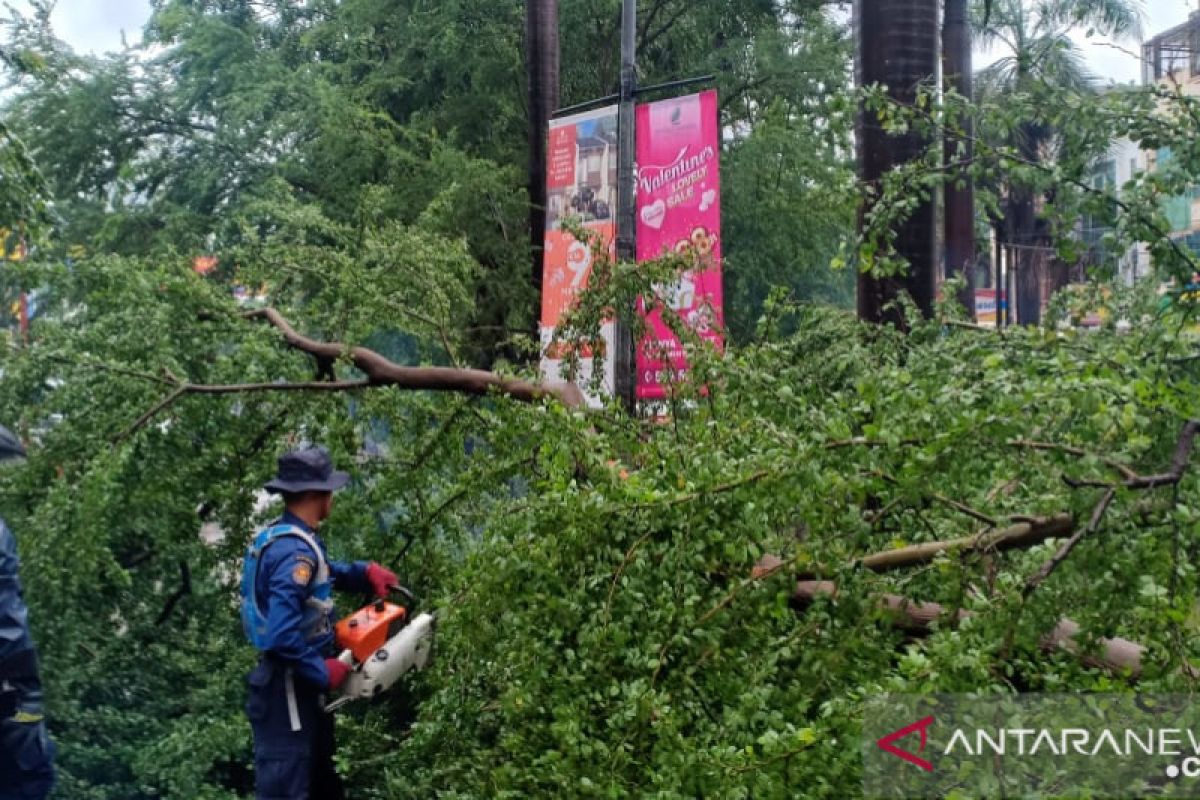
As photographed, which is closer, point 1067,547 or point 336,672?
point 1067,547

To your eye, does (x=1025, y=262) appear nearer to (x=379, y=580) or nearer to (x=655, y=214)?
(x=655, y=214)

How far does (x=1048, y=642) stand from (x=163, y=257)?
201 inches

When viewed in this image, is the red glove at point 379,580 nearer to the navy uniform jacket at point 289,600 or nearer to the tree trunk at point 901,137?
the navy uniform jacket at point 289,600

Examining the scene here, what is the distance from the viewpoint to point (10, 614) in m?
3.88

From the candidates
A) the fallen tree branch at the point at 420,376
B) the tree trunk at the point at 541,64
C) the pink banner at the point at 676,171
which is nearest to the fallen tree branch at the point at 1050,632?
the fallen tree branch at the point at 420,376

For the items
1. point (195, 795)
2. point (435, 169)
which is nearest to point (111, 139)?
point (435, 169)

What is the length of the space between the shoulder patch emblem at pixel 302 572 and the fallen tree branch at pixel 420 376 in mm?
1164

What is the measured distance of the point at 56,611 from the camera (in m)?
5.48

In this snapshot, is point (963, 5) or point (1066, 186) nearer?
point (1066, 186)

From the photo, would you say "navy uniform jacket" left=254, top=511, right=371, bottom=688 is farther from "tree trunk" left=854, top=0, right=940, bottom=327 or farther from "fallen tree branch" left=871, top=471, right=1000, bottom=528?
"tree trunk" left=854, top=0, right=940, bottom=327

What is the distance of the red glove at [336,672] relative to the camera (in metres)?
4.60

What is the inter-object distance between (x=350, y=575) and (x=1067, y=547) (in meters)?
3.28

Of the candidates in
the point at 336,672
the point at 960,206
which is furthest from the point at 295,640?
the point at 960,206

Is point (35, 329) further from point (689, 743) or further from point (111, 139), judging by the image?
point (111, 139)
